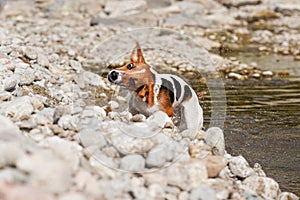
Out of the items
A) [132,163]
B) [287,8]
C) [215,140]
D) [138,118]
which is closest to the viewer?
[132,163]

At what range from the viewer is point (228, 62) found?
1653cm

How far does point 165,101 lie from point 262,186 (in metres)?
1.91

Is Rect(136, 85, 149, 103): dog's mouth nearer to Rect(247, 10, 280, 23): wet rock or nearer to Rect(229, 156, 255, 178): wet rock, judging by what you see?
Rect(229, 156, 255, 178): wet rock

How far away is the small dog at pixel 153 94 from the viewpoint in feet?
26.0

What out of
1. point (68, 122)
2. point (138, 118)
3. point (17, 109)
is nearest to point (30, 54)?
point (138, 118)

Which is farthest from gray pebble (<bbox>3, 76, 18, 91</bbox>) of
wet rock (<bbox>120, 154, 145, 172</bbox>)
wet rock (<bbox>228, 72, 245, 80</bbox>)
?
wet rock (<bbox>228, 72, 245, 80</bbox>)

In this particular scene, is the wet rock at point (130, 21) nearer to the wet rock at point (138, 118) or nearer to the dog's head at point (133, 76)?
the dog's head at point (133, 76)

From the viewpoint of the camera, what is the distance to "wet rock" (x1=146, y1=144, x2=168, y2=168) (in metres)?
6.15

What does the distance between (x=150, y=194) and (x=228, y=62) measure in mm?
11119

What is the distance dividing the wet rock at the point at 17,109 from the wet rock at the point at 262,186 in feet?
8.42

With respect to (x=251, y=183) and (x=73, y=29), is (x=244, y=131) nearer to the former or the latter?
(x=251, y=183)

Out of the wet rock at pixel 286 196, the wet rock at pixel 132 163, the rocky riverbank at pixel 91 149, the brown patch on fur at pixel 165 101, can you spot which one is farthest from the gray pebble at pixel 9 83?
the wet rock at pixel 286 196

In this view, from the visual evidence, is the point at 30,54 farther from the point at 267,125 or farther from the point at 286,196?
the point at 286,196

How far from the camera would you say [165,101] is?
8.02m
